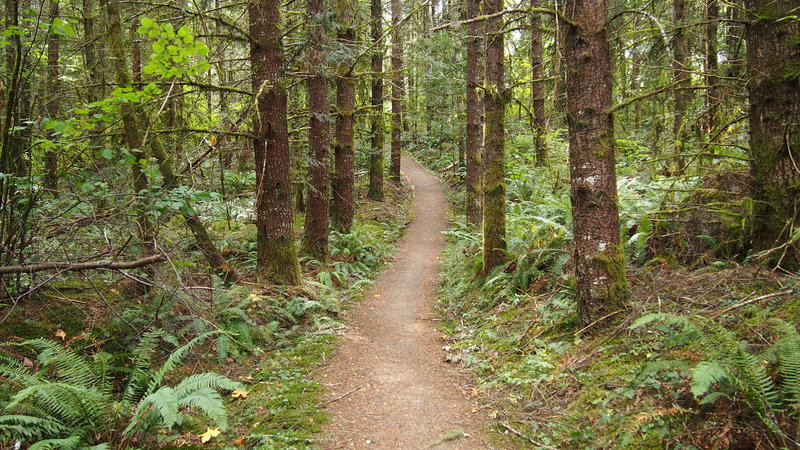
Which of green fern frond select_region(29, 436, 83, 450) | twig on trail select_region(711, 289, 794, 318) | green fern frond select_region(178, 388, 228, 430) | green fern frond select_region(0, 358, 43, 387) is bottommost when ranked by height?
green fern frond select_region(29, 436, 83, 450)

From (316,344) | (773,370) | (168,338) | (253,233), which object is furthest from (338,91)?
(773,370)

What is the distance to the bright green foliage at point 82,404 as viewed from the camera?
11.6 feet

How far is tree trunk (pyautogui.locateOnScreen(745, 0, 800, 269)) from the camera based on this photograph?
16.2 feet

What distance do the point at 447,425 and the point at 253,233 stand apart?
8.08 meters

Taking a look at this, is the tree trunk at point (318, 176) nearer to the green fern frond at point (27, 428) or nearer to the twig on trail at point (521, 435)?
the twig on trail at point (521, 435)

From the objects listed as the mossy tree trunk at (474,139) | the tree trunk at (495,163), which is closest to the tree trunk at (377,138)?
the mossy tree trunk at (474,139)

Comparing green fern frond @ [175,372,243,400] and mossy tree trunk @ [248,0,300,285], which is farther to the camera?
mossy tree trunk @ [248,0,300,285]

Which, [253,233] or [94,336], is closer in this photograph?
[94,336]

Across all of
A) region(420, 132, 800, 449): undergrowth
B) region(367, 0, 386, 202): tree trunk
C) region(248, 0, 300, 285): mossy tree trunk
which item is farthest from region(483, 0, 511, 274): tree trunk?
region(367, 0, 386, 202): tree trunk

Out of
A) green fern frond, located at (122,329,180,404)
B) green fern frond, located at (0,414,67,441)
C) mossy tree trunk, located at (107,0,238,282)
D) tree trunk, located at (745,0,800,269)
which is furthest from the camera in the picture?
mossy tree trunk, located at (107,0,238,282)

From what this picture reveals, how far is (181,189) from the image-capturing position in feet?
17.1

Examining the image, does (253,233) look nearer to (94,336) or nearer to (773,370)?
(94,336)

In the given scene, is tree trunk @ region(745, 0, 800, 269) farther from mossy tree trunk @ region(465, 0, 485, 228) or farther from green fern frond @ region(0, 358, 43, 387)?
mossy tree trunk @ region(465, 0, 485, 228)

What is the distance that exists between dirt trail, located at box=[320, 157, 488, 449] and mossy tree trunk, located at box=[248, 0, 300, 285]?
192 cm
